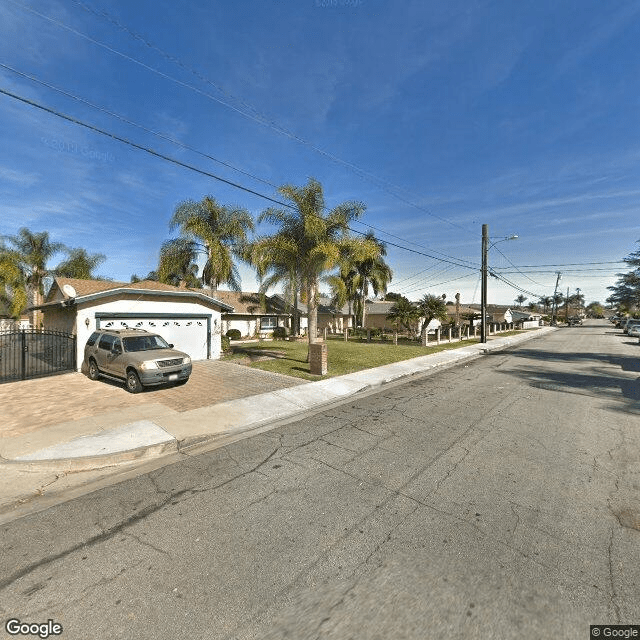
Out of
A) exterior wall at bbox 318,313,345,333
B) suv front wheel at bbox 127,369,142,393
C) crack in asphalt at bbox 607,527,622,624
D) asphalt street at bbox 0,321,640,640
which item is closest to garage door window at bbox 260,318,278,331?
exterior wall at bbox 318,313,345,333

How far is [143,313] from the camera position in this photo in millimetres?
13852

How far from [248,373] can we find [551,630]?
10.9m

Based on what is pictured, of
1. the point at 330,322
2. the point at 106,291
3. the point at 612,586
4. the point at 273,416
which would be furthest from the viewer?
the point at 330,322

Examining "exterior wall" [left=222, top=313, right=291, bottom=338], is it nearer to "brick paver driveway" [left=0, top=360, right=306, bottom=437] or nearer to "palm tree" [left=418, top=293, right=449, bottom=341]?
"palm tree" [left=418, top=293, right=449, bottom=341]

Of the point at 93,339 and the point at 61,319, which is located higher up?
the point at 61,319

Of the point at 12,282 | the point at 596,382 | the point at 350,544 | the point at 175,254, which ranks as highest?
the point at 175,254

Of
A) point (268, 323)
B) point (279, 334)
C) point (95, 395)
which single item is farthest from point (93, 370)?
point (268, 323)

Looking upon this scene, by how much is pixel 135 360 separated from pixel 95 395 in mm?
1415

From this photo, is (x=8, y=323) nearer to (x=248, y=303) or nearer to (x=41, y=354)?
(x=248, y=303)

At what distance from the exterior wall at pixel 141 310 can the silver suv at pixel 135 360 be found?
1037 mm

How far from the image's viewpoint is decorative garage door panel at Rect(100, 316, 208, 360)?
1355 centimetres

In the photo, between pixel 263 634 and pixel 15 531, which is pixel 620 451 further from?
pixel 15 531

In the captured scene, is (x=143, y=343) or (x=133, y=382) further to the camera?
(x=143, y=343)

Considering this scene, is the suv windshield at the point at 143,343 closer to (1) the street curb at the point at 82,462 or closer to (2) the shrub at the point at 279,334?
(1) the street curb at the point at 82,462
